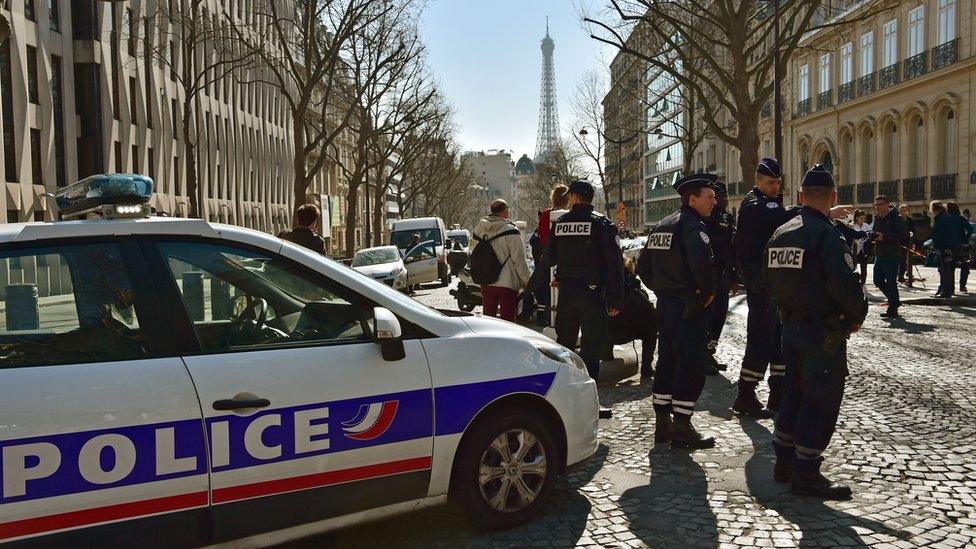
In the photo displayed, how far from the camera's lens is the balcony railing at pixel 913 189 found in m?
32.9

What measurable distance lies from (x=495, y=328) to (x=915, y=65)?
3467 centimetres

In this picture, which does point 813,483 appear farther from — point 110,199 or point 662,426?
point 110,199

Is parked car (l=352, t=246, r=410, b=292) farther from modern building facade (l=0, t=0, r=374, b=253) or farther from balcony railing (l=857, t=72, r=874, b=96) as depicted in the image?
balcony railing (l=857, t=72, r=874, b=96)

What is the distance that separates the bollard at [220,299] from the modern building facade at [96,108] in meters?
20.6

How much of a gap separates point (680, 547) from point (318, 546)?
173 cm

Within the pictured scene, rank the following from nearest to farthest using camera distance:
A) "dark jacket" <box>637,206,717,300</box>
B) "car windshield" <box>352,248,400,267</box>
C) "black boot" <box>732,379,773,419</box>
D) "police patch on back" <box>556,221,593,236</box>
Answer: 1. "dark jacket" <box>637,206,717,300</box>
2. "police patch on back" <box>556,221,593,236</box>
3. "black boot" <box>732,379,773,419</box>
4. "car windshield" <box>352,248,400,267</box>

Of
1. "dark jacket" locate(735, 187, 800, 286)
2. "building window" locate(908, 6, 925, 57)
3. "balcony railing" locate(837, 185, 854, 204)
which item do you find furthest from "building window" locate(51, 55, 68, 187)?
"balcony railing" locate(837, 185, 854, 204)

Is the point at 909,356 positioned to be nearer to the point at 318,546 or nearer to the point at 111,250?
the point at 318,546

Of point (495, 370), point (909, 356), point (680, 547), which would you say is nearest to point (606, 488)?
point (680, 547)

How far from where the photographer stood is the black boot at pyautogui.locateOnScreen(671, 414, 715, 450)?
5746 millimetres

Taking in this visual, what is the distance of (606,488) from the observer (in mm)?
4973

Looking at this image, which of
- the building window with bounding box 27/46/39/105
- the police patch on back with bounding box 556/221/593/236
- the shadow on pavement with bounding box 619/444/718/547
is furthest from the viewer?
the building window with bounding box 27/46/39/105

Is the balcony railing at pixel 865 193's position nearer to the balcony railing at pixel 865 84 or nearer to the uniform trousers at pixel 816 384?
the balcony railing at pixel 865 84

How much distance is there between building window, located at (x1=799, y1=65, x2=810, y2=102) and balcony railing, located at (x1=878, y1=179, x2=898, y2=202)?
9.61 metres
